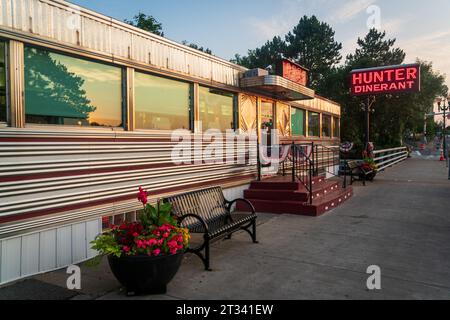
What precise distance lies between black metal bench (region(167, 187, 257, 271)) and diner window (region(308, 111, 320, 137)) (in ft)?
26.8

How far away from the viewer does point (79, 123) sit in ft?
16.4

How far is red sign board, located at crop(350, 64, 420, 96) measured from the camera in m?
14.5

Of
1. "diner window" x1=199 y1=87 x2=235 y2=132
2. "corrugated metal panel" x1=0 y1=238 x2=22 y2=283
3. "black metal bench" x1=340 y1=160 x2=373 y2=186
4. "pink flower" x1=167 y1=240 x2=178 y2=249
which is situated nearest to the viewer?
"pink flower" x1=167 y1=240 x2=178 y2=249

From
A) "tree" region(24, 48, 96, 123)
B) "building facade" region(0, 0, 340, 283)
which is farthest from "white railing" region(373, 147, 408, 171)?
"tree" region(24, 48, 96, 123)

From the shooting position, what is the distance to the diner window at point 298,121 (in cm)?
1195

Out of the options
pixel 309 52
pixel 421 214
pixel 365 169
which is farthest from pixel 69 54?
pixel 309 52

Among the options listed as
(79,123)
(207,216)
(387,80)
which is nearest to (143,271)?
(207,216)

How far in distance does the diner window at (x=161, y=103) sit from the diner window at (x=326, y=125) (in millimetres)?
9232

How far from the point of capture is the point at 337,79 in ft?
109

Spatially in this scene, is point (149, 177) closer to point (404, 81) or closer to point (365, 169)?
point (365, 169)

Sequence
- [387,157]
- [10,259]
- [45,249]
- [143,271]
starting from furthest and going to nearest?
[387,157] → [45,249] → [10,259] → [143,271]

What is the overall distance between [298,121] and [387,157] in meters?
12.0

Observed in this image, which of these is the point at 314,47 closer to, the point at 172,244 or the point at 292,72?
the point at 292,72

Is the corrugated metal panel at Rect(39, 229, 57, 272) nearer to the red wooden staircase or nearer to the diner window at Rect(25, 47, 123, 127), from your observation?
the diner window at Rect(25, 47, 123, 127)
